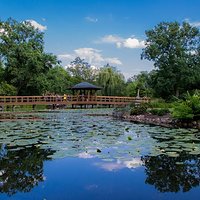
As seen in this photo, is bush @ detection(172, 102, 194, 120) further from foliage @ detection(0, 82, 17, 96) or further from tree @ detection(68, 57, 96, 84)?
tree @ detection(68, 57, 96, 84)

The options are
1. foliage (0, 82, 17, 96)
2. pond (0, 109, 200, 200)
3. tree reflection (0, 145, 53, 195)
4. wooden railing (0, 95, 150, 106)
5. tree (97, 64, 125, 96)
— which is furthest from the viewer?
tree (97, 64, 125, 96)

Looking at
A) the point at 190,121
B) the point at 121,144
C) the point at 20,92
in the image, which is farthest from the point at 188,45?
the point at 121,144

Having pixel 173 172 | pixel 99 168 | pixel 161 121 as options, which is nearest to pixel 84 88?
pixel 161 121

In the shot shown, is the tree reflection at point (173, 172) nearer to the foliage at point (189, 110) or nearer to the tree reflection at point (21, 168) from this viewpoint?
the tree reflection at point (21, 168)

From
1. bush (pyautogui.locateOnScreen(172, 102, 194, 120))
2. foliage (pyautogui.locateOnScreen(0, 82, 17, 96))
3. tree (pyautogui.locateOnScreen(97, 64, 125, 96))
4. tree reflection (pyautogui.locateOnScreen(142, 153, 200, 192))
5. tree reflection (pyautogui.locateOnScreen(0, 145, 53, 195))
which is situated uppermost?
tree (pyautogui.locateOnScreen(97, 64, 125, 96))

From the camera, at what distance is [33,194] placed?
4.27 meters

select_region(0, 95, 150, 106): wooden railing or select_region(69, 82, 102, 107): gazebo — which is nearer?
select_region(0, 95, 150, 106): wooden railing

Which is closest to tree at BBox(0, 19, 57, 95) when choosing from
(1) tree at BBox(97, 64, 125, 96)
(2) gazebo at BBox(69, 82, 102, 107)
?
(2) gazebo at BBox(69, 82, 102, 107)

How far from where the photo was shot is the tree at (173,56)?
3303cm

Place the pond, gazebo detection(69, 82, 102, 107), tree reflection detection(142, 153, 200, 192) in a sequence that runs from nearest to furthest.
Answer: the pond < tree reflection detection(142, 153, 200, 192) < gazebo detection(69, 82, 102, 107)

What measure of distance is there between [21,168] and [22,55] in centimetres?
3084

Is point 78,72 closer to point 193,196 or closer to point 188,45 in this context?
point 188,45

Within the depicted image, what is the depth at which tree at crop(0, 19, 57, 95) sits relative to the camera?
35188 mm

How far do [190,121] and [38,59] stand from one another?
25.8 m
